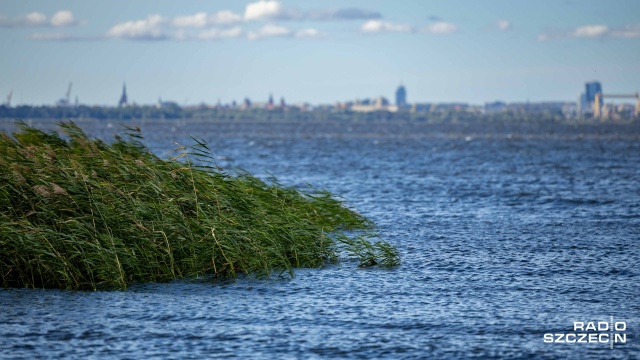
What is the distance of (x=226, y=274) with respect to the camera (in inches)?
1024

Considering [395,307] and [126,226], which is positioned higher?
[126,226]

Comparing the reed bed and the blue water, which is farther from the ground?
the reed bed

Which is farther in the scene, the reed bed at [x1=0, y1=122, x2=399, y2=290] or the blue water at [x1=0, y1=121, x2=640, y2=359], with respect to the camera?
the reed bed at [x1=0, y1=122, x2=399, y2=290]

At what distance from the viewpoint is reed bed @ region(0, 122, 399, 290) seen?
23719 millimetres

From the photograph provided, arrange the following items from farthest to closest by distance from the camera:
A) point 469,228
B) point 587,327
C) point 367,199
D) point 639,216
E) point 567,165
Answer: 1. point 567,165
2. point 367,199
3. point 639,216
4. point 469,228
5. point 587,327

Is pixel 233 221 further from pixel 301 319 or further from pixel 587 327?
pixel 587 327

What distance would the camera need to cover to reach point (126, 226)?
24.5 meters

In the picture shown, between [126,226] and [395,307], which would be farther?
[126,226]

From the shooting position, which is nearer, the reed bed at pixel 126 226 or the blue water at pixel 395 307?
the blue water at pixel 395 307

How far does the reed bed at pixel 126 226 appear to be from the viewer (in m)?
23.7

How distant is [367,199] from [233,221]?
1137 inches

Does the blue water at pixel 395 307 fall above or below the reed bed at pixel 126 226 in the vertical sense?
below

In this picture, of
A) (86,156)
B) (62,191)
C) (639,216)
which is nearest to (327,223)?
(86,156)

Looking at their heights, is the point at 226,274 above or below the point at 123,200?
below
